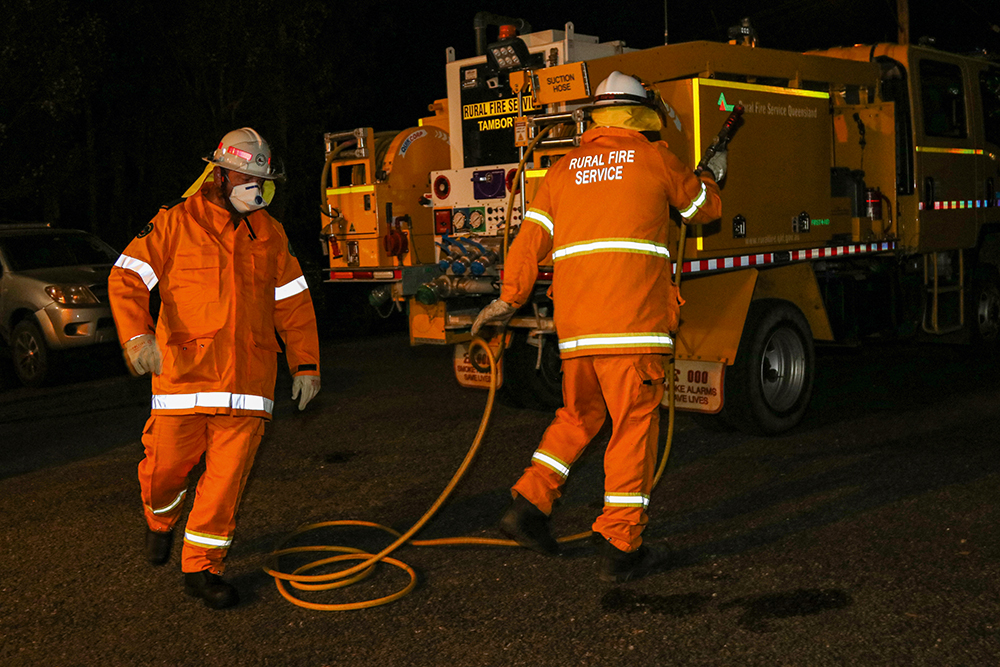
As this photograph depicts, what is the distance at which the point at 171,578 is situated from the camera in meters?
4.89

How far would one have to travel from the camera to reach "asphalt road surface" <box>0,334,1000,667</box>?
3998mm

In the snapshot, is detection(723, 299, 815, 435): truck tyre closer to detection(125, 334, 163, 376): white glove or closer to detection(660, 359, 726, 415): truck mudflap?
detection(660, 359, 726, 415): truck mudflap

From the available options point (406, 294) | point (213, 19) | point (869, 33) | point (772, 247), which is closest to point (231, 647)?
point (406, 294)

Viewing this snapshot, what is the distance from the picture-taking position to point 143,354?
4363 millimetres

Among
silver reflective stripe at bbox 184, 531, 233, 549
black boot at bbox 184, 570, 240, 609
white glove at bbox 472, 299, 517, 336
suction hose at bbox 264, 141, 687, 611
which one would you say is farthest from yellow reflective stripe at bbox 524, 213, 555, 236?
black boot at bbox 184, 570, 240, 609

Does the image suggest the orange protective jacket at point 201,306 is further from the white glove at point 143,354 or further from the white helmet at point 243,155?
the white helmet at point 243,155

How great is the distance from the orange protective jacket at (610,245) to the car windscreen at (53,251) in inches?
330

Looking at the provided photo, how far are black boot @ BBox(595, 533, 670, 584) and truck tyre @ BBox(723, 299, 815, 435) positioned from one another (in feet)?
8.05

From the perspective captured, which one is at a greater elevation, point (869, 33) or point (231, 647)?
point (869, 33)

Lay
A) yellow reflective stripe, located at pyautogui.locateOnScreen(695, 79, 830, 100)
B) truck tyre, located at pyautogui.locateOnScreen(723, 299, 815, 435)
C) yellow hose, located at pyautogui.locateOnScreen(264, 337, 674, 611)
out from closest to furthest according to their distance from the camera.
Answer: yellow hose, located at pyautogui.locateOnScreen(264, 337, 674, 611) → yellow reflective stripe, located at pyautogui.locateOnScreen(695, 79, 830, 100) → truck tyre, located at pyautogui.locateOnScreen(723, 299, 815, 435)

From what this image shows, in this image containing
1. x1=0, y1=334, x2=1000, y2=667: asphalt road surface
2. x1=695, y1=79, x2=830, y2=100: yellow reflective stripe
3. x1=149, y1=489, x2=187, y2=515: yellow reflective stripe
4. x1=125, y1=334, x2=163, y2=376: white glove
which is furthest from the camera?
x1=695, y1=79, x2=830, y2=100: yellow reflective stripe

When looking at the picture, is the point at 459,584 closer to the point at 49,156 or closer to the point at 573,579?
the point at 573,579

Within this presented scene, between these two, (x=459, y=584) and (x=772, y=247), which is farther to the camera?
(x=772, y=247)

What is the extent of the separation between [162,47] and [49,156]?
4.70 metres
